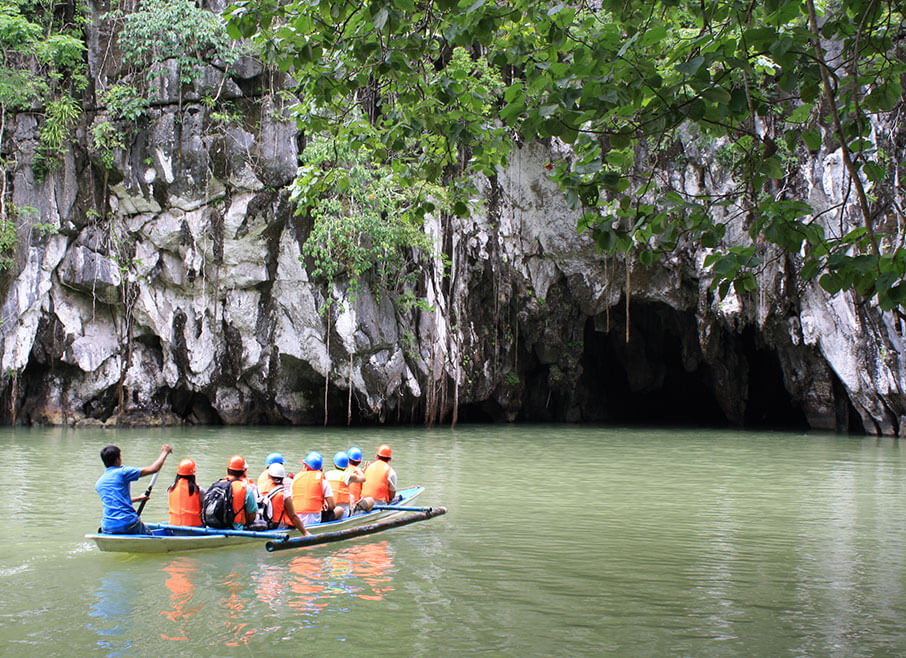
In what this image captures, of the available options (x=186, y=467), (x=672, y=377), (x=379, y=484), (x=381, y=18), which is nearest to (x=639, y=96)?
(x=381, y=18)

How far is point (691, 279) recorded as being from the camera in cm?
2252

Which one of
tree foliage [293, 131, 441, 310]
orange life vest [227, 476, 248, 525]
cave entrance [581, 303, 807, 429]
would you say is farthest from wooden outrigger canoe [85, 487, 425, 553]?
cave entrance [581, 303, 807, 429]

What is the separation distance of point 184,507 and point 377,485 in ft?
7.66

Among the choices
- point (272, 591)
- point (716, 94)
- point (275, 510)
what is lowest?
point (272, 591)

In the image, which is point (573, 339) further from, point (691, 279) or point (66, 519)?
point (66, 519)

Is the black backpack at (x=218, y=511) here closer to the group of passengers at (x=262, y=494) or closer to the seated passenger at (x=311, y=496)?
the group of passengers at (x=262, y=494)

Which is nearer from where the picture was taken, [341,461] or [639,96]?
[639,96]

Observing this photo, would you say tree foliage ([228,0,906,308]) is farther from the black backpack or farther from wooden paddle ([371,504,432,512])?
wooden paddle ([371,504,432,512])

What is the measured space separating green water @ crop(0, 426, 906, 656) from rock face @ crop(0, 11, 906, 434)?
32.5ft

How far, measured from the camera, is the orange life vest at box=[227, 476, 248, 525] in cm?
719

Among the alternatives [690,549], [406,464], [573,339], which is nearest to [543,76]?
[690,549]

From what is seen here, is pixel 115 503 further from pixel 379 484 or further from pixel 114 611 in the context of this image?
pixel 379 484

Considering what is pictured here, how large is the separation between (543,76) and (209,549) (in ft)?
16.1

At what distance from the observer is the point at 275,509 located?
7406mm
